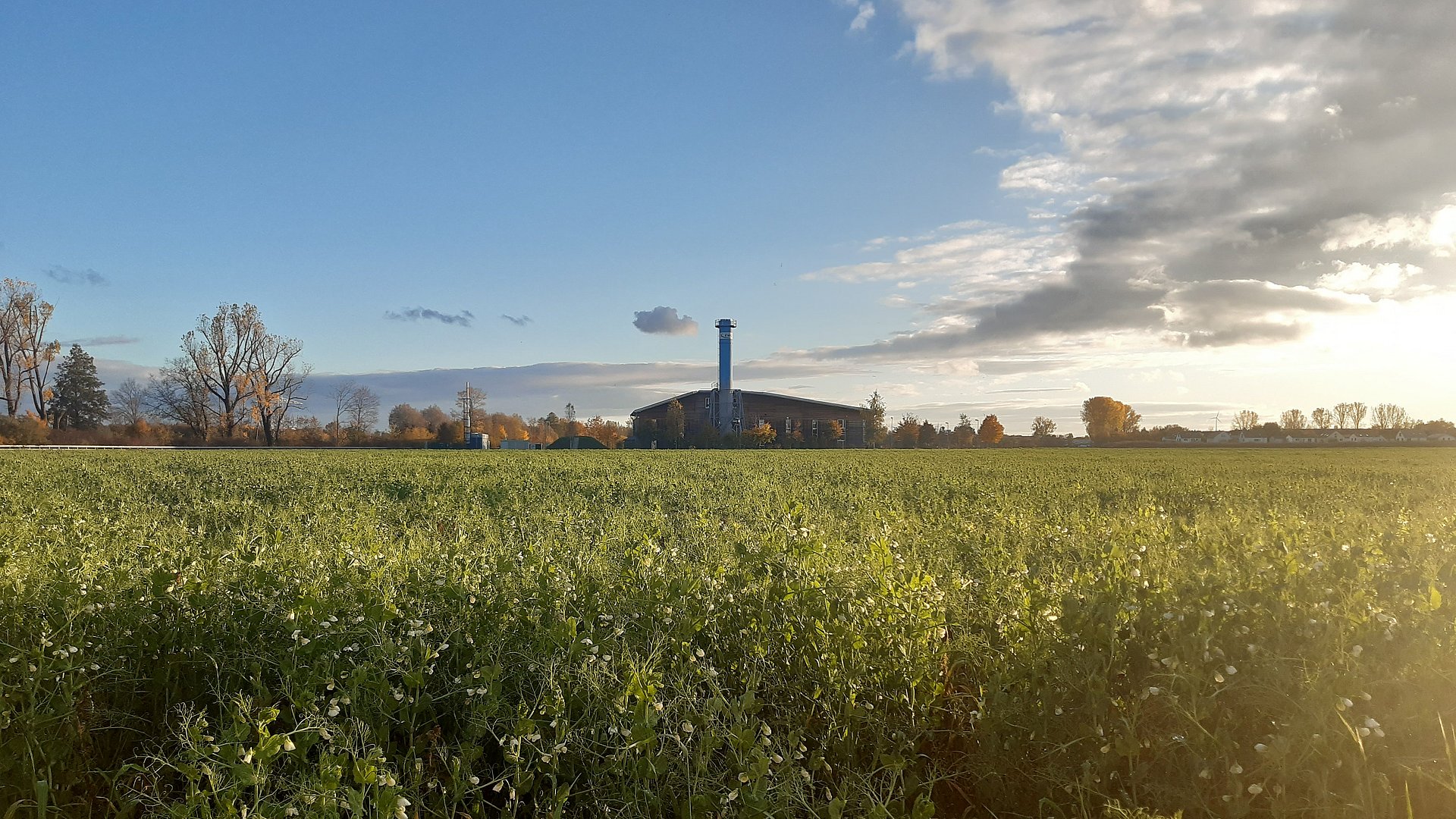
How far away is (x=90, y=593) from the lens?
5090mm

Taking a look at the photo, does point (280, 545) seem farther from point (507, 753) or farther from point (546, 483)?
point (546, 483)

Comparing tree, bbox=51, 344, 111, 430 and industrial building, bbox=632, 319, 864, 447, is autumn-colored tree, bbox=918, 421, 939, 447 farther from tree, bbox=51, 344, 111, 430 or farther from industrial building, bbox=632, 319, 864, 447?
tree, bbox=51, 344, 111, 430

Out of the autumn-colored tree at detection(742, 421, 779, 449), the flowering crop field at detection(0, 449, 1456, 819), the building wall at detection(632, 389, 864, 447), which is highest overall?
the building wall at detection(632, 389, 864, 447)

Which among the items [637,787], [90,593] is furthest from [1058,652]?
[90,593]

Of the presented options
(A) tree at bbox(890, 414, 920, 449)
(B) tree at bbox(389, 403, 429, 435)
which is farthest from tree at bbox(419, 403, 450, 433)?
(A) tree at bbox(890, 414, 920, 449)

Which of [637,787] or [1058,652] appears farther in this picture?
[1058,652]

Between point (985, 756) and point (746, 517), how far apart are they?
26.8ft

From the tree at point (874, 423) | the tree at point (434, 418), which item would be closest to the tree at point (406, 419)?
the tree at point (434, 418)

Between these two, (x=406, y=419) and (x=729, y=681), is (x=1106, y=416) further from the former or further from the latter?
(x=729, y=681)

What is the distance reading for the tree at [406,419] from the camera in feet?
310

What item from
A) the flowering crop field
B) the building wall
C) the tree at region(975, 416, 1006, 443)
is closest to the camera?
the flowering crop field

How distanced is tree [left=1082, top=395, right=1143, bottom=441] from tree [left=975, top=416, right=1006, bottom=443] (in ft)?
78.7

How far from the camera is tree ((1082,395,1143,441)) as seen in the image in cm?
12462

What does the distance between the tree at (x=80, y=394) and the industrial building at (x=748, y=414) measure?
5609 cm
